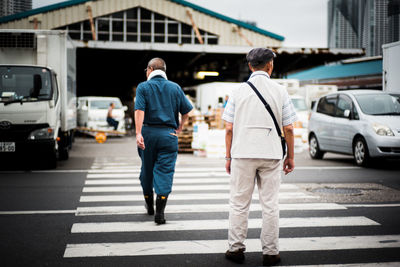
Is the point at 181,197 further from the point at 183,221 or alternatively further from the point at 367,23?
the point at 367,23

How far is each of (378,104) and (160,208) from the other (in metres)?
8.32

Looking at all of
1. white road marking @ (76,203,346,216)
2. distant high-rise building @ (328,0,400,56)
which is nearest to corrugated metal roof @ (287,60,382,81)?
distant high-rise building @ (328,0,400,56)

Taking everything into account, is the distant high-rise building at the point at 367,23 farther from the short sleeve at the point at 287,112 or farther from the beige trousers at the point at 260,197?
the beige trousers at the point at 260,197

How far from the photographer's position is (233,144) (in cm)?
434

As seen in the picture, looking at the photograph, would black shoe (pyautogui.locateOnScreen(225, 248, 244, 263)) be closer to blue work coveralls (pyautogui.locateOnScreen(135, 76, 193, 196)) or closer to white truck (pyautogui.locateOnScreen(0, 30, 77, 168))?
blue work coveralls (pyautogui.locateOnScreen(135, 76, 193, 196))

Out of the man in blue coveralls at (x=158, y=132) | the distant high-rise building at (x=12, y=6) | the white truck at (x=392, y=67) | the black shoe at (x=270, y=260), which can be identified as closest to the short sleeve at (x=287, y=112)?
the black shoe at (x=270, y=260)

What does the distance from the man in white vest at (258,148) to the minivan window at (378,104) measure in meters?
8.61

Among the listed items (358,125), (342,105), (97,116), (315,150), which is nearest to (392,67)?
(342,105)

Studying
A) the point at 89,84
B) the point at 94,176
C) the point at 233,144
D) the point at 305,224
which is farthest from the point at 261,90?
the point at 89,84

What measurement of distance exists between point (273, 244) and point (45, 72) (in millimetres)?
8607

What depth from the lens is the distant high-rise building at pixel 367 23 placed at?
55.4ft

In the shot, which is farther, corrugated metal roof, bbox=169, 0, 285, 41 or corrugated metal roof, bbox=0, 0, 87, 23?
corrugated metal roof, bbox=169, 0, 285, 41

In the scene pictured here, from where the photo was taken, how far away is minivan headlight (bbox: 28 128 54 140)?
35.7ft

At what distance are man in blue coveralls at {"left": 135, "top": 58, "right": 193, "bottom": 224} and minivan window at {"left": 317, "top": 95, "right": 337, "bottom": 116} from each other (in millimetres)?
8663
